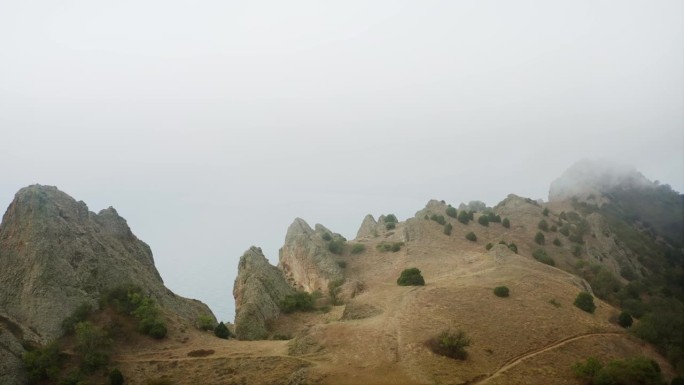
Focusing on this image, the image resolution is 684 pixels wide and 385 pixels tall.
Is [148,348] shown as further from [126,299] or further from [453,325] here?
[453,325]

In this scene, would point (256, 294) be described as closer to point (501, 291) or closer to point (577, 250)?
point (501, 291)

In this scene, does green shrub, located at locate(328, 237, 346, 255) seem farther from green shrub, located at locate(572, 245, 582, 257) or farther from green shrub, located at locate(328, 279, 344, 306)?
green shrub, located at locate(572, 245, 582, 257)

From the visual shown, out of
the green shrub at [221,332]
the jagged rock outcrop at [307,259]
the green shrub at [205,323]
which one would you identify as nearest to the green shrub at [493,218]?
the jagged rock outcrop at [307,259]

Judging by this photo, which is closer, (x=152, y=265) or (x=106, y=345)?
(x=106, y=345)

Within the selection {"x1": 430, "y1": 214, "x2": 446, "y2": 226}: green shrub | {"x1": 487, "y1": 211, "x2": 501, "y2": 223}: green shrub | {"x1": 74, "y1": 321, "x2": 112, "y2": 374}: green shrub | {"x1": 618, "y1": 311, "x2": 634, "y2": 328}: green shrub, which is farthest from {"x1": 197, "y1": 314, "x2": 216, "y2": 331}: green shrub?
{"x1": 487, "y1": 211, "x2": 501, "y2": 223}: green shrub

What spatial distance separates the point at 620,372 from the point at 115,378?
34262 millimetres

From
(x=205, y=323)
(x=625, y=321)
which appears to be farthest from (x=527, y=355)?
(x=205, y=323)

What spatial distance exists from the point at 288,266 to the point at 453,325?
145ft

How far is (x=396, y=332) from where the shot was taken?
3303cm

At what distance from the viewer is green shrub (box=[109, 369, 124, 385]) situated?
94.1 ft

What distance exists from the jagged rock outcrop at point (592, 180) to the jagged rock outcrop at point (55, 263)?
12815 cm

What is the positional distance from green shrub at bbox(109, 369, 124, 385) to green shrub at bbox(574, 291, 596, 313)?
1576 inches

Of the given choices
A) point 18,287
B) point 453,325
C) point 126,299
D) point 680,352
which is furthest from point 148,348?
point 680,352

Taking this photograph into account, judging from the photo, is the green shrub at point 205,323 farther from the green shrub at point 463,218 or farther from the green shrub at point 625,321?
the green shrub at point 463,218
